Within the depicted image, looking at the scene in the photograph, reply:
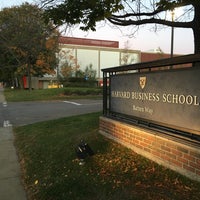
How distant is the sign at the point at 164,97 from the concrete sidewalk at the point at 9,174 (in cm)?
242

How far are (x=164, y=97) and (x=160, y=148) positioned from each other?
802 mm

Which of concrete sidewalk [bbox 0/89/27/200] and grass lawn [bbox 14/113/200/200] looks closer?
grass lawn [bbox 14/113/200/200]

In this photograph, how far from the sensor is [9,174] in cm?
563

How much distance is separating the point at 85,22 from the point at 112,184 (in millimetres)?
4157

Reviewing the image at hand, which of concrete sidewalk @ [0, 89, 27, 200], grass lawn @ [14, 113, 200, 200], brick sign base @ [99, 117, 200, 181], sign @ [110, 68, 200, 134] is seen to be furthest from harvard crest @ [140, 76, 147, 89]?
concrete sidewalk @ [0, 89, 27, 200]

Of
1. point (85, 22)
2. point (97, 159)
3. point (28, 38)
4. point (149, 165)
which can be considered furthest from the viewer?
point (28, 38)

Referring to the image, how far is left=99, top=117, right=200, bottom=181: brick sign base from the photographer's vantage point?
154 inches

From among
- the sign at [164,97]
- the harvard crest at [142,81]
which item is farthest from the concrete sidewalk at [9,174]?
the harvard crest at [142,81]

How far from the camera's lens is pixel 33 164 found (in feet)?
19.3

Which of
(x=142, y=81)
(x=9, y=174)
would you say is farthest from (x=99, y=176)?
(x=9, y=174)

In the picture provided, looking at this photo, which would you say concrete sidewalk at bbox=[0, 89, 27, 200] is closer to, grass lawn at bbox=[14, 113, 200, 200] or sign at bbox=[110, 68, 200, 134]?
grass lawn at bbox=[14, 113, 200, 200]

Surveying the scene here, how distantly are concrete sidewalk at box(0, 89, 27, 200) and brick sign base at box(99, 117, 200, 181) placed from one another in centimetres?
207

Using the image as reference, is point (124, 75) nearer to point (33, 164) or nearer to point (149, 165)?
point (149, 165)

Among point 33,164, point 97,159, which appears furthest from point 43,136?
point 97,159
